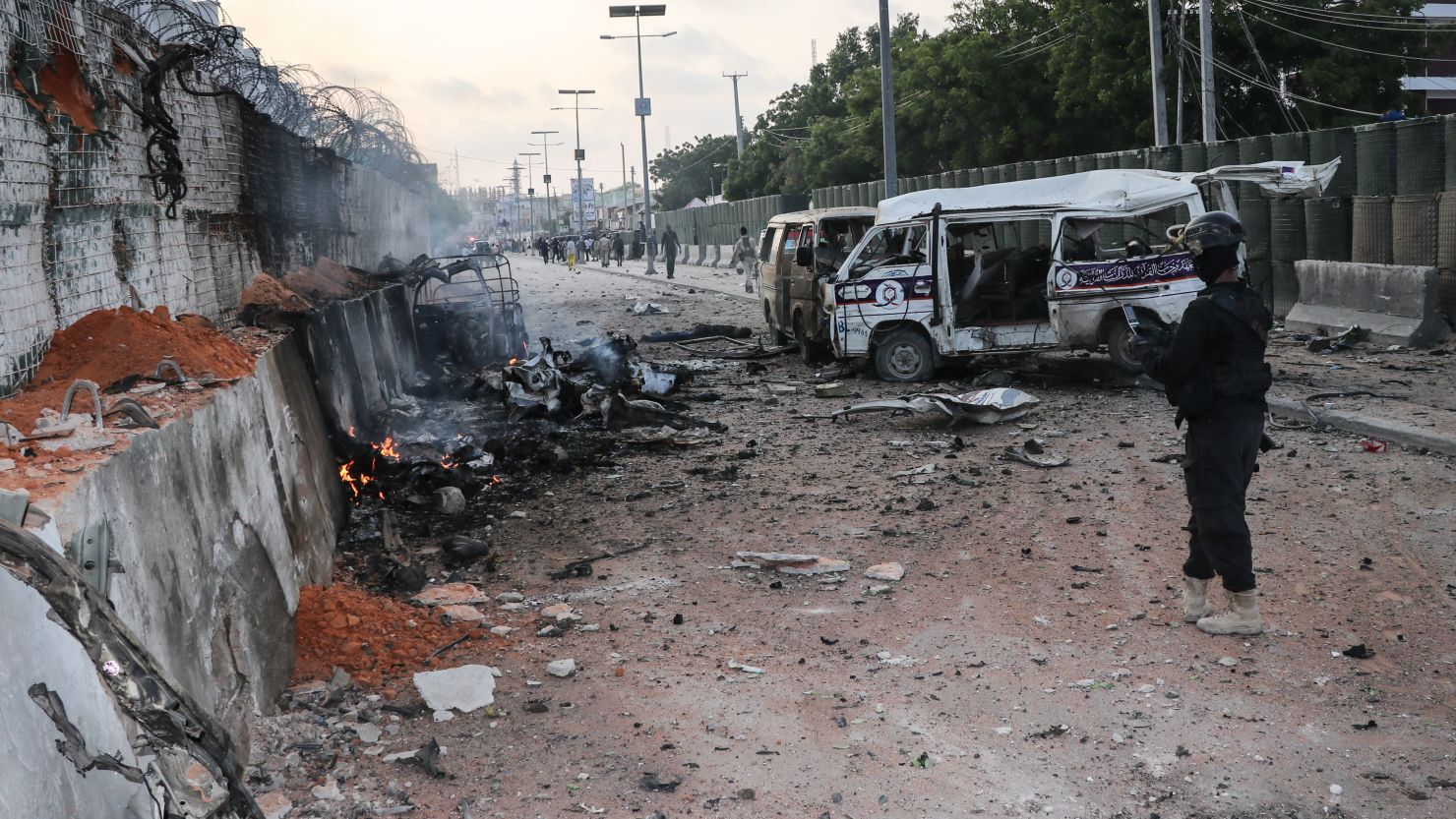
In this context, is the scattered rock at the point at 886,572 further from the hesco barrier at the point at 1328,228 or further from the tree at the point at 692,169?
the tree at the point at 692,169

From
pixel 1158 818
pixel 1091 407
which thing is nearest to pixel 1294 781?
pixel 1158 818

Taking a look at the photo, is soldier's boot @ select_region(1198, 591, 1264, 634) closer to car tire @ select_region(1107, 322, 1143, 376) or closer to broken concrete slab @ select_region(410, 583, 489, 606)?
broken concrete slab @ select_region(410, 583, 489, 606)

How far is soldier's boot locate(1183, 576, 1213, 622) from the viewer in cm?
521

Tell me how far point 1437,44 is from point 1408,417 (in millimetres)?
21972

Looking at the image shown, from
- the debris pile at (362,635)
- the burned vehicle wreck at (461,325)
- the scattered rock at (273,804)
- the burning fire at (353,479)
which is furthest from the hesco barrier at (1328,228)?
the scattered rock at (273,804)

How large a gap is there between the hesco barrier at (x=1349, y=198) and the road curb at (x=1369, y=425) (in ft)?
11.4

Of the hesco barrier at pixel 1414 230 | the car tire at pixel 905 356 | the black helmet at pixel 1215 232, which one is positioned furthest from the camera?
the hesco barrier at pixel 1414 230

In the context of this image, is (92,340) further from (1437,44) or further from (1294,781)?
(1437,44)

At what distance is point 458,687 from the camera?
15.6 feet

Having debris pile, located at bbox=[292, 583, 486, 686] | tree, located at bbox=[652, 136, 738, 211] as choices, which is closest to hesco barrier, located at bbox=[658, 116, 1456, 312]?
debris pile, located at bbox=[292, 583, 486, 686]

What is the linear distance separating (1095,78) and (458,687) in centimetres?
2743

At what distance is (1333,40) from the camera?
87.8ft

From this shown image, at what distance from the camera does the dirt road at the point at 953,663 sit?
12.6ft

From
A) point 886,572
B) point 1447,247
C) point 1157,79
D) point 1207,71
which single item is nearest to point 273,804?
point 886,572
